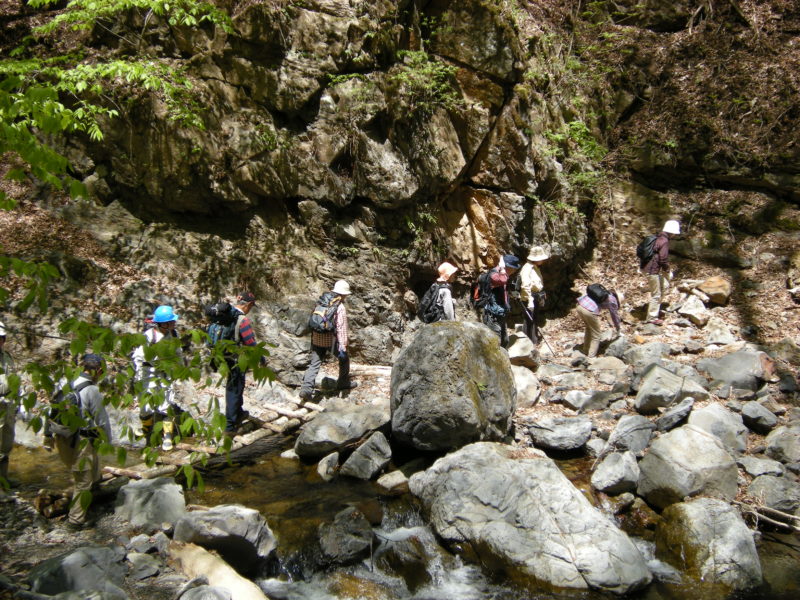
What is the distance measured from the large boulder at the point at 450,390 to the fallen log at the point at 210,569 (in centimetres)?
333

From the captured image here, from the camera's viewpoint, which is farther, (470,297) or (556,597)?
(470,297)

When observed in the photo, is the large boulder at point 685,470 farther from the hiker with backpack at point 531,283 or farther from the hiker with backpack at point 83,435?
the hiker with backpack at point 83,435

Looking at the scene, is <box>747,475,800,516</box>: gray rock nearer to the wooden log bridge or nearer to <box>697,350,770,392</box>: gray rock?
<box>697,350,770,392</box>: gray rock

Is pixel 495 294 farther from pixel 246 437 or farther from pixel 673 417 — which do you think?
pixel 246 437

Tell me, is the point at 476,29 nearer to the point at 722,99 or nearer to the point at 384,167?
the point at 384,167

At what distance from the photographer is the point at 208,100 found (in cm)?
1115

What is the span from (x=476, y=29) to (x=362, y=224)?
5451mm

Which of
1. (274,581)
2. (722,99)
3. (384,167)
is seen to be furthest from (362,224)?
(722,99)

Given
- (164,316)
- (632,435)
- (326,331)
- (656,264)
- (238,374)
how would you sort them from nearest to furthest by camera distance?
(164,316) < (632,435) < (238,374) < (326,331) < (656,264)

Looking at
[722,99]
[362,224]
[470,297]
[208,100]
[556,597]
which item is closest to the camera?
[556,597]

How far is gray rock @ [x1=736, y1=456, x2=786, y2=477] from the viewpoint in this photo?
267 inches

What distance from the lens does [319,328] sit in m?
9.62

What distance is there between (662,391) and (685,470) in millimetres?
2041

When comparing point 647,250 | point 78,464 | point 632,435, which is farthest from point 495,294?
point 78,464
